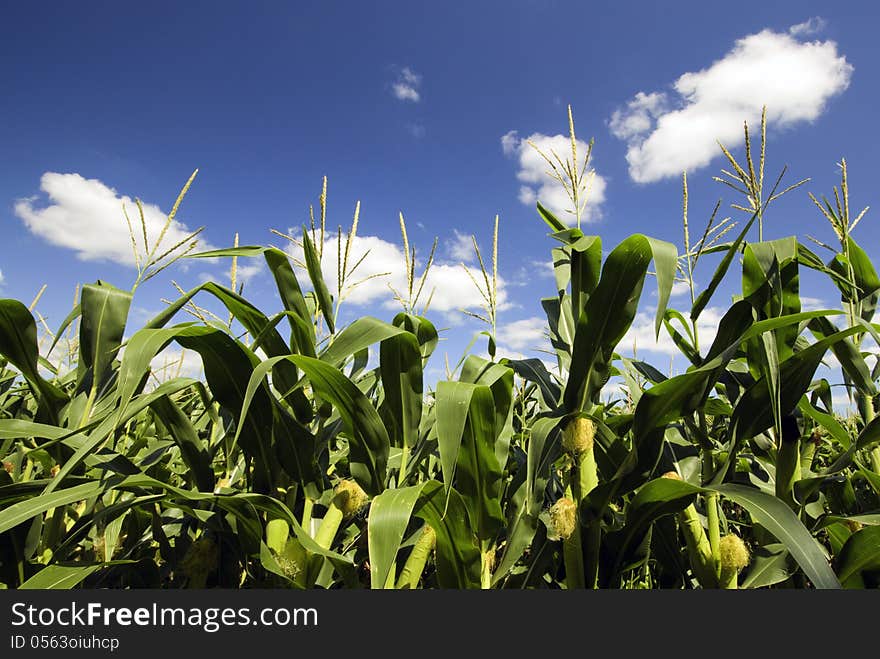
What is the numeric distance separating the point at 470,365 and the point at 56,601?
36.7 inches

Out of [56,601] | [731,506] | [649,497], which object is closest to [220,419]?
[56,601]

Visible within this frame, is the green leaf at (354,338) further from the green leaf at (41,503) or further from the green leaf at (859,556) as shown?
the green leaf at (859,556)

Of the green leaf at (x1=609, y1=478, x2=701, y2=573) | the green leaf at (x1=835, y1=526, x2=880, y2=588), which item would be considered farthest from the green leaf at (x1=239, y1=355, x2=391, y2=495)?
the green leaf at (x1=835, y1=526, x2=880, y2=588)

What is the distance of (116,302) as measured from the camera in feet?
3.65

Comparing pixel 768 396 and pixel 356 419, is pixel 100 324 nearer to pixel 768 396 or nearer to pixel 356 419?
pixel 356 419

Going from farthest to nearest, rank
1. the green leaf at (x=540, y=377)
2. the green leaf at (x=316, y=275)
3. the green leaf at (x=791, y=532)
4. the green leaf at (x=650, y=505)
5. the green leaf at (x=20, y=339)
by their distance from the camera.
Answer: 1. the green leaf at (x=540, y=377)
2. the green leaf at (x=316, y=275)
3. the green leaf at (x=20, y=339)
4. the green leaf at (x=650, y=505)
5. the green leaf at (x=791, y=532)

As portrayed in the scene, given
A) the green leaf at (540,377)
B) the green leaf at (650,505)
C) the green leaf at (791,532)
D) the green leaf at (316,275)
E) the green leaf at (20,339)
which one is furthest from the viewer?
the green leaf at (540,377)

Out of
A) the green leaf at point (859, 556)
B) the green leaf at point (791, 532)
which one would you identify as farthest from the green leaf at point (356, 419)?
the green leaf at point (859, 556)

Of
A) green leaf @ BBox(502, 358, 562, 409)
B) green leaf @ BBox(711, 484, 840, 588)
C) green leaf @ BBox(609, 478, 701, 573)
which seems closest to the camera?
green leaf @ BBox(711, 484, 840, 588)

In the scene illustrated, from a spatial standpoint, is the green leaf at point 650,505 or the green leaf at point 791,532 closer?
the green leaf at point 791,532

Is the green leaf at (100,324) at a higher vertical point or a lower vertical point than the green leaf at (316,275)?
lower

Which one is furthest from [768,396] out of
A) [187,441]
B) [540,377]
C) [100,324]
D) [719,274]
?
[100,324]

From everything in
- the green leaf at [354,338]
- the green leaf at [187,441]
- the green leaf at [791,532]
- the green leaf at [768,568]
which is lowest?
the green leaf at [768,568]

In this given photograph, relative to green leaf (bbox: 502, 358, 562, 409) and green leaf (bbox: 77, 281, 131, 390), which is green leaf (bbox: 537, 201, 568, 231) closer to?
green leaf (bbox: 502, 358, 562, 409)
